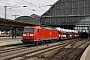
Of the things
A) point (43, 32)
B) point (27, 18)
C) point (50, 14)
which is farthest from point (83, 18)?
point (43, 32)

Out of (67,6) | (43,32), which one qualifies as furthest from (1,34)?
(43,32)

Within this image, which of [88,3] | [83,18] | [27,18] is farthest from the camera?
[27,18]

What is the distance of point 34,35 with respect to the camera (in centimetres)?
2866

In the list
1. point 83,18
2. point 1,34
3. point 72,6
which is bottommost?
point 1,34

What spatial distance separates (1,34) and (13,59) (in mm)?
75974

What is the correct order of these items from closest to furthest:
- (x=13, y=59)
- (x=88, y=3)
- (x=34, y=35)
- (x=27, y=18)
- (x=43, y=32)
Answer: (x=13, y=59), (x=34, y=35), (x=43, y=32), (x=88, y=3), (x=27, y=18)

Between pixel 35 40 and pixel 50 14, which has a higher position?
pixel 50 14

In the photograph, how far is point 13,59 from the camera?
15.7 meters

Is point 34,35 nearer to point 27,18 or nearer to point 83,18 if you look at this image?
point 83,18

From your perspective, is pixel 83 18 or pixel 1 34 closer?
pixel 83 18

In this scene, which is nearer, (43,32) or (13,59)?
(13,59)

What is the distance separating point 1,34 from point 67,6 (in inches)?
1265

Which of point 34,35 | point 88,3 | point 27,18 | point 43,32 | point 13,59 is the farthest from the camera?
point 27,18

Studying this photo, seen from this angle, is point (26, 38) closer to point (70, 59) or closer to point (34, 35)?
point (34, 35)
